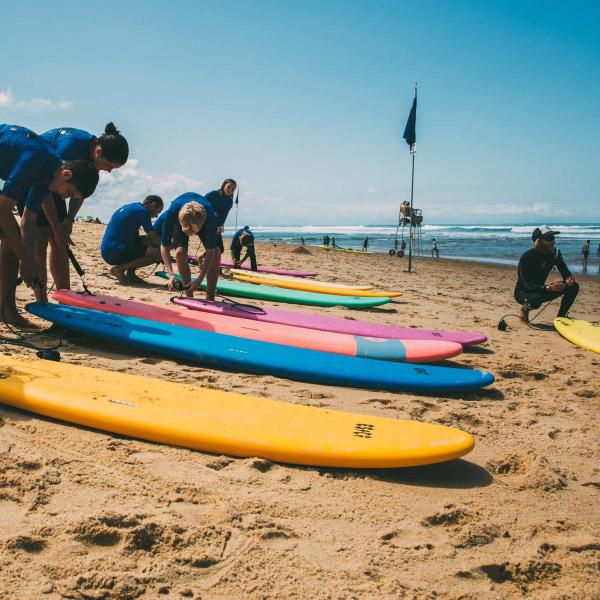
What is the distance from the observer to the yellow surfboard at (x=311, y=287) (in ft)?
23.3

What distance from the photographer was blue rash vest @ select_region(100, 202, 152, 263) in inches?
249

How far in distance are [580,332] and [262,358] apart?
360 centimetres

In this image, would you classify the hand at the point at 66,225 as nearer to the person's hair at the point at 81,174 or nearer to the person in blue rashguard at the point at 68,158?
the person in blue rashguard at the point at 68,158

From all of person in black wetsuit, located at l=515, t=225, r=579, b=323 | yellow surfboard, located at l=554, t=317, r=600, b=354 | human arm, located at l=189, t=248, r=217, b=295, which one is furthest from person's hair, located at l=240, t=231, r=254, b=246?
yellow surfboard, located at l=554, t=317, r=600, b=354

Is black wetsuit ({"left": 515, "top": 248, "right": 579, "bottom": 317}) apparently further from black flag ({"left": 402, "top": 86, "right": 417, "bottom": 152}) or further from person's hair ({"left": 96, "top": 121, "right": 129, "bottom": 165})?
black flag ({"left": 402, "top": 86, "right": 417, "bottom": 152})

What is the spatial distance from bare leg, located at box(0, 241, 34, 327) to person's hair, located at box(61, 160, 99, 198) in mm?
686

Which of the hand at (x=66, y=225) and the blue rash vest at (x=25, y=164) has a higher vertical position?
the blue rash vest at (x=25, y=164)

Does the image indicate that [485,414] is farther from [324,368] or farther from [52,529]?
[52,529]

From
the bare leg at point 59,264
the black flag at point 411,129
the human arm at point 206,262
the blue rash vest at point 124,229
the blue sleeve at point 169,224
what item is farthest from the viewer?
the black flag at point 411,129

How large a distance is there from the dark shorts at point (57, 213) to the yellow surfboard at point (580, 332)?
479 cm

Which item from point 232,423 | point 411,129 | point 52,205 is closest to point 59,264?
point 52,205

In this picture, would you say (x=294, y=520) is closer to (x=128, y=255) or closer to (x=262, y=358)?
(x=262, y=358)

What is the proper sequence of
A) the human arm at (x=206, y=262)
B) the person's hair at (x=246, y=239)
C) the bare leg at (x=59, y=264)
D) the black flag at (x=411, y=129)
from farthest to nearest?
1. the black flag at (x=411, y=129)
2. the person's hair at (x=246, y=239)
3. the human arm at (x=206, y=262)
4. the bare leg at (x=59, y=264)

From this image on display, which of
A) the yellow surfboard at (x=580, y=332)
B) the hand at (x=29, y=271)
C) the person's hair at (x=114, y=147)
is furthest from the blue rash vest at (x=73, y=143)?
the yellow surfboard at (x=580, y=332)
